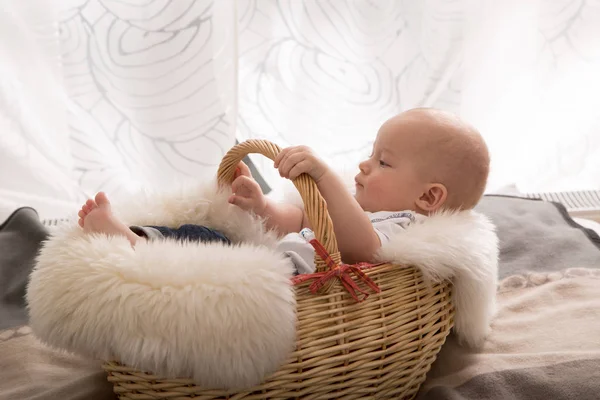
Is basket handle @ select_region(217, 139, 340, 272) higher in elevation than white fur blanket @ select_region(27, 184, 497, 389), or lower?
higher

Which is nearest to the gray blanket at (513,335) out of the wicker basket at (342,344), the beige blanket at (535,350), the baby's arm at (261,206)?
the beige blanket at (535,350)

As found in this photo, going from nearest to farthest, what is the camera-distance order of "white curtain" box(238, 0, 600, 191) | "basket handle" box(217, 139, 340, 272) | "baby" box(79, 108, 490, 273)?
"basket handle" box(217, 139, 340, 272) → "baby" box(79, 108, 490, 273) → "white curtain" box(238, 0, 600, 191)

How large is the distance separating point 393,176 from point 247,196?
296 millimetres

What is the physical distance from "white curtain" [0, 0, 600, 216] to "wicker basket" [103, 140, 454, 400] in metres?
0.96

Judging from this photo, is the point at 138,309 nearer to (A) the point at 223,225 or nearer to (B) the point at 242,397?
(B) the point at 242,397

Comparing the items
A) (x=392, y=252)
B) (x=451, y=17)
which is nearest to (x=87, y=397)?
(x=392, y=252)

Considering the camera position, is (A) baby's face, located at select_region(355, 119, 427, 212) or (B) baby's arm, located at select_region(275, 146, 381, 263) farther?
(A) baby's face, located at select_region(355, 119, 427, 212)

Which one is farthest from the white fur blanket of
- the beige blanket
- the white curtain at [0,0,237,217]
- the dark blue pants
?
the white curtain at [0,0,237,217]

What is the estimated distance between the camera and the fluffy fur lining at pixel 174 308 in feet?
2.71

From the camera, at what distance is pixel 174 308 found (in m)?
0.83

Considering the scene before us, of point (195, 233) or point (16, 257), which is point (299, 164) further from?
point (16, 257)

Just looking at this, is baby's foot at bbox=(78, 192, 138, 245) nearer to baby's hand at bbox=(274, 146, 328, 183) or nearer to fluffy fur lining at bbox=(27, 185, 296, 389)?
fluffy fur lining at bbox=(27, 185, 296, 389)

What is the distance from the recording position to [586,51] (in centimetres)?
205

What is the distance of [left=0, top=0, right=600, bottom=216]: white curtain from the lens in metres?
1.77
